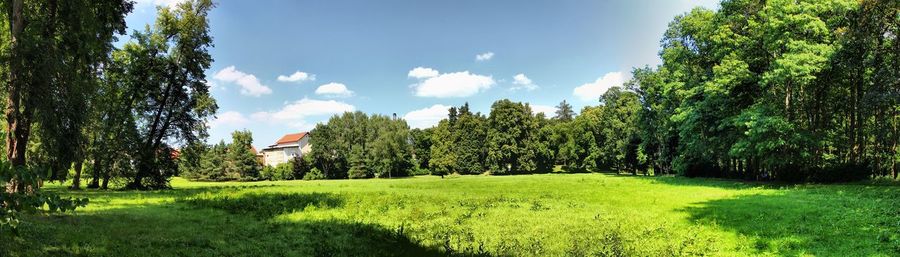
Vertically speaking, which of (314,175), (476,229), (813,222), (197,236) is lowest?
(314,175)

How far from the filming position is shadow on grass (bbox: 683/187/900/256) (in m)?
12.1

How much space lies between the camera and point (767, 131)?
105ft

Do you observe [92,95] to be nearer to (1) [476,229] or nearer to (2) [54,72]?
(2) [54,72]

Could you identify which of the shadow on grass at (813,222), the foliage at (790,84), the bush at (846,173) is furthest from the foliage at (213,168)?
the bush at (846,173)

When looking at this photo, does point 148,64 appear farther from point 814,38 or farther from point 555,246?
point 814,38

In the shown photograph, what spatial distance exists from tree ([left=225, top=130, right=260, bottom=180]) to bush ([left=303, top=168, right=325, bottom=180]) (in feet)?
37.5

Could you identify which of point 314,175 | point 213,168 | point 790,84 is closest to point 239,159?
point 213,168

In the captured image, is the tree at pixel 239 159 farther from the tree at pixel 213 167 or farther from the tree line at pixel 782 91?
Answer: the tree line at pixel 782 91

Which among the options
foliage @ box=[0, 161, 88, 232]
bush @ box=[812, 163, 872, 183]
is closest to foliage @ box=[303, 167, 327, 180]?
bush @ box=[812, 163, 872, 183]

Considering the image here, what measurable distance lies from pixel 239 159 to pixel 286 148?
44.2 metres

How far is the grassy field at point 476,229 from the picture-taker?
1184cm

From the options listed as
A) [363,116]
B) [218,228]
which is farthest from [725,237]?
[363,116]

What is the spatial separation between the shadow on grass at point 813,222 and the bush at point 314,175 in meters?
80.3

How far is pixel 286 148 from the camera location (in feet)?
447
